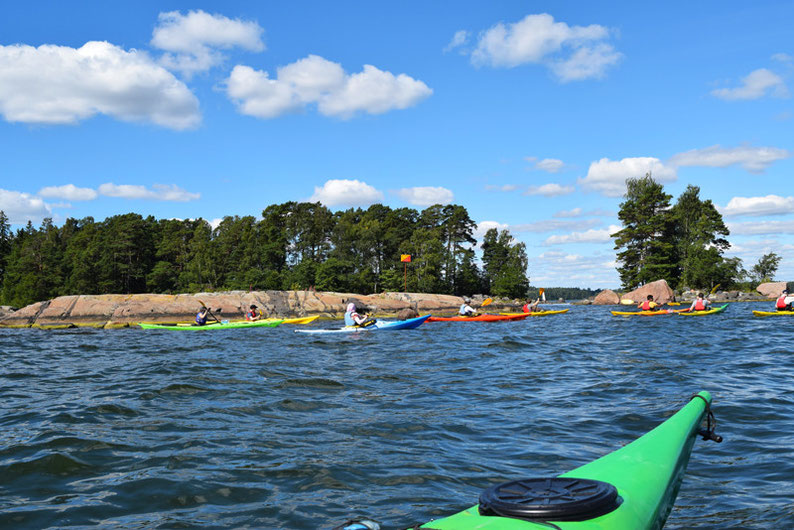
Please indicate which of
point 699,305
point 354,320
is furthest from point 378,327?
point 699,305

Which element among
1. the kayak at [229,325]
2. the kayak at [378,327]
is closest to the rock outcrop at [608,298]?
the kayak at [378,327]

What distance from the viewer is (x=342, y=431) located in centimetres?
571

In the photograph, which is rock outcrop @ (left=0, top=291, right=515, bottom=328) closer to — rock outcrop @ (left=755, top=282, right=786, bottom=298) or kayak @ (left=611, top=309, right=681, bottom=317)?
kayak @ (left=611, top=309, right=681, bottom=317)

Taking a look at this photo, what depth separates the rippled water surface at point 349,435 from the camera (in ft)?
12.3

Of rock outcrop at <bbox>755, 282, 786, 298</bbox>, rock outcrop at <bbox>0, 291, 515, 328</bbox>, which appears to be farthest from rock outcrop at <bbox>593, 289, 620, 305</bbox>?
rock outcrop at <bbox>0, 291, 515, 328</bbox>

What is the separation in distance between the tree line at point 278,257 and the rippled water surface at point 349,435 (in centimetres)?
4687

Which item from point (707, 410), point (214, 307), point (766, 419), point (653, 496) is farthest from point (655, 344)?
point (214, 307)

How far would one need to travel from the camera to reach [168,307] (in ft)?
121

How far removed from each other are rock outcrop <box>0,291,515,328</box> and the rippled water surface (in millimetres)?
26256

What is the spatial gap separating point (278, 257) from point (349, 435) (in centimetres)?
6260

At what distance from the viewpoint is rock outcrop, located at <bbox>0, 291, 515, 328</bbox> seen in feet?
117

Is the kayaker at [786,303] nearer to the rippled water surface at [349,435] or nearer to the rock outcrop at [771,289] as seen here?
the rippled water surface at [349,435]

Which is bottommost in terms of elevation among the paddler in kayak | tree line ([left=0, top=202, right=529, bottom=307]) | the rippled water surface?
the rippled water surface

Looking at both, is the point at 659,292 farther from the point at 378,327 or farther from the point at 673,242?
the point at 378,327
